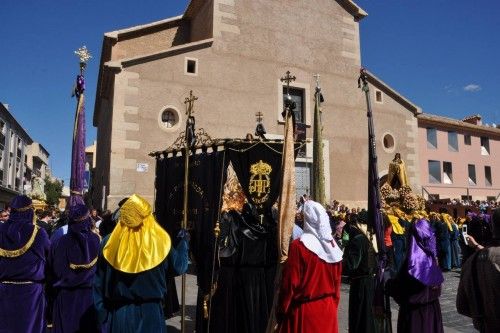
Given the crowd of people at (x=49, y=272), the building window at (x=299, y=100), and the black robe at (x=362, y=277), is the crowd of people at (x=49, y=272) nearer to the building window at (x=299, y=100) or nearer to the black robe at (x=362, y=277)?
the black robe at (x=362, y=277)

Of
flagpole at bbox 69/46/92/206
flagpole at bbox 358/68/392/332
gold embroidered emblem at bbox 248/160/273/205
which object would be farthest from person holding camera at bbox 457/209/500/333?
flagpole at bbox 69/46/92/206

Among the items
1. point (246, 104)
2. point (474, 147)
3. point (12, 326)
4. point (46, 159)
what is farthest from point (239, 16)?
point (46, 159)

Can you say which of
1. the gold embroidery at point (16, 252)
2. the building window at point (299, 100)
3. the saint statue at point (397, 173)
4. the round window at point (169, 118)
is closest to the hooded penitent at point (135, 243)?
the gold embroidery at point (16, 252)

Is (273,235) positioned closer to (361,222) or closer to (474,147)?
(361,222)

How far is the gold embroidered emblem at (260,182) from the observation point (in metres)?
6.47

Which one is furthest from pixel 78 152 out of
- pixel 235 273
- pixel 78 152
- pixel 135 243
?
pixel 135 243

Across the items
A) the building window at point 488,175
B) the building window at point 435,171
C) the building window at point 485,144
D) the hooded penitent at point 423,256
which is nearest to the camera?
the hooded penitent at point 423,256

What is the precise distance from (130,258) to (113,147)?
38.8 feet

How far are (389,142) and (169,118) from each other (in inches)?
427

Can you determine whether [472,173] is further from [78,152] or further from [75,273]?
[75,273]

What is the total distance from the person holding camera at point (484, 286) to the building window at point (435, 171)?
2911 centimetres

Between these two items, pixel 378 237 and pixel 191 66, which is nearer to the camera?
pixel 378 237

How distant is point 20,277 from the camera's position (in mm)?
5578

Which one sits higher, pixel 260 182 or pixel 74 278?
pixel 260 182
